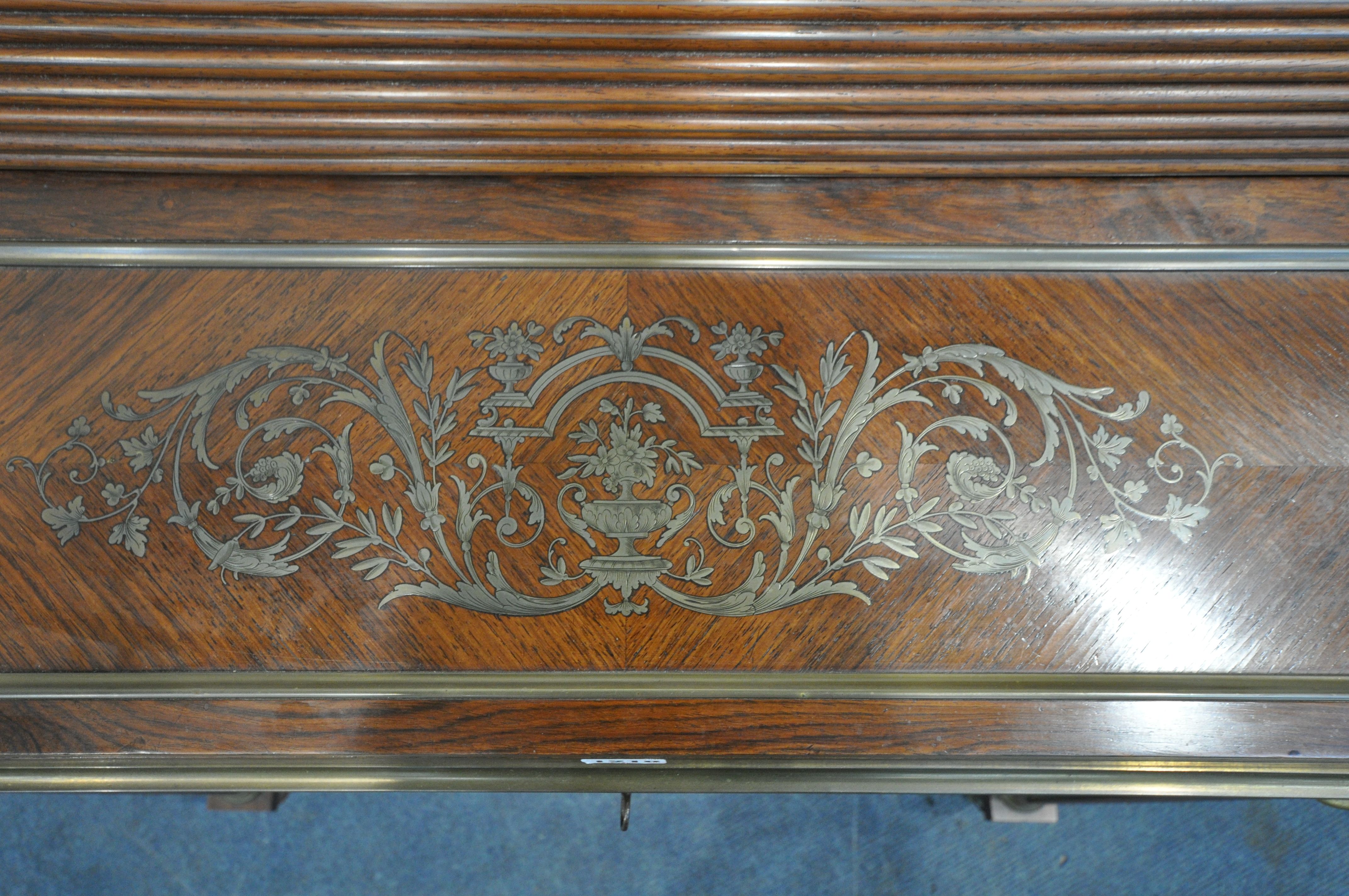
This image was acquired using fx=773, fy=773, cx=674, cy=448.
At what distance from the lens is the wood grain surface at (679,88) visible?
57 centimetres

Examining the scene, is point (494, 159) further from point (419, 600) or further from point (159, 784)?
point (159, 784)

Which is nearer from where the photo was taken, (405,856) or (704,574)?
(704,574)

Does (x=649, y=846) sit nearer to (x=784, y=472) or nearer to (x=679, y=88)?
(x=784, y=472)

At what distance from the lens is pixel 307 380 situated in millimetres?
651

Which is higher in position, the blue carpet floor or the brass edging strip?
the brass edging strip

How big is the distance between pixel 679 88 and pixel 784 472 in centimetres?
32

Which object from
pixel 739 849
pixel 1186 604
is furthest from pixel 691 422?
pixel 739 849

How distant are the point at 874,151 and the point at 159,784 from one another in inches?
30.6

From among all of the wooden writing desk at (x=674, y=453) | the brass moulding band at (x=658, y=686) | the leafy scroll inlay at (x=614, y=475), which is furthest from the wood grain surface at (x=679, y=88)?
the brass moulding band at (x=658, y=686)

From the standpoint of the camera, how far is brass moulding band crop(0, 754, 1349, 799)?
625mm

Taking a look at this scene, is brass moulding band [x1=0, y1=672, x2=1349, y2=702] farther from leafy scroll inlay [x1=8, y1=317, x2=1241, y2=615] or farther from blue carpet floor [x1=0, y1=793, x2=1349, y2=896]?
blue carpet floor [x1=0, y1=793, x2=1349, y2=896]

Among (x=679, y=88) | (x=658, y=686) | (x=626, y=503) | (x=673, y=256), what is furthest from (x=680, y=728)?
(x=679, y=88)

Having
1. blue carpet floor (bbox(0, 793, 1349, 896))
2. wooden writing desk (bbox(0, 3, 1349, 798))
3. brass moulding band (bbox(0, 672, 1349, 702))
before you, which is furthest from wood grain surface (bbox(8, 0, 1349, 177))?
blue carpet floor (bbox(0, 793, 1349, 896))

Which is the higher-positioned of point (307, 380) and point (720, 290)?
point (720, 290)
